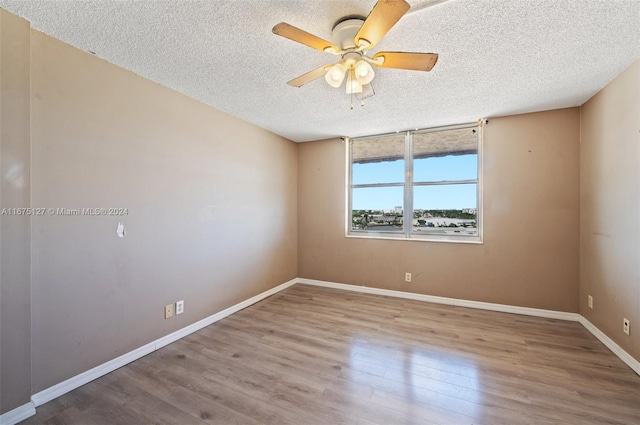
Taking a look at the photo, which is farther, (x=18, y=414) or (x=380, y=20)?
(x=18, y=414)

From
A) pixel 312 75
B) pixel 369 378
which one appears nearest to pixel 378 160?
pixel 312 75

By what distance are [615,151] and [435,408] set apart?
8.92 feet

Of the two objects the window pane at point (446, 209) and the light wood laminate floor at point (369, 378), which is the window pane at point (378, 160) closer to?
the window pane at point (446, 209)

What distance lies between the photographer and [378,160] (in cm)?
411

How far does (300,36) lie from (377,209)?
9.87 ft

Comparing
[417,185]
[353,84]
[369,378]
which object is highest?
[353,84]

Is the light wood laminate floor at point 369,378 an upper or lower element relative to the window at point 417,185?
lower

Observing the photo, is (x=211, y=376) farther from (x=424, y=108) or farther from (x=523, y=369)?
(x=424, y=108)

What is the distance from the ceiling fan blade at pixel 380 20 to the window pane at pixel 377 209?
269cm

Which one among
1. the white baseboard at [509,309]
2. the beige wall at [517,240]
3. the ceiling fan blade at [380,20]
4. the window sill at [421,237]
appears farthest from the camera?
the window sill at [421,237]

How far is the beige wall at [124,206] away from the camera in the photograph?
1.75 m

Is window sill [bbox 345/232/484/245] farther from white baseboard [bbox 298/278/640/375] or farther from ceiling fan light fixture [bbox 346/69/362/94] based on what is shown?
ceiling fan light fixture [bbox 346/69/362/94]

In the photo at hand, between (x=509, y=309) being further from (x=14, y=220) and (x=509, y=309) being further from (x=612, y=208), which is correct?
(x=14, y=220)

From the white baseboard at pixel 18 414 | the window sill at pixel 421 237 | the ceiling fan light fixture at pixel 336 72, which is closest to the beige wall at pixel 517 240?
the window sill at pixel 421 237
